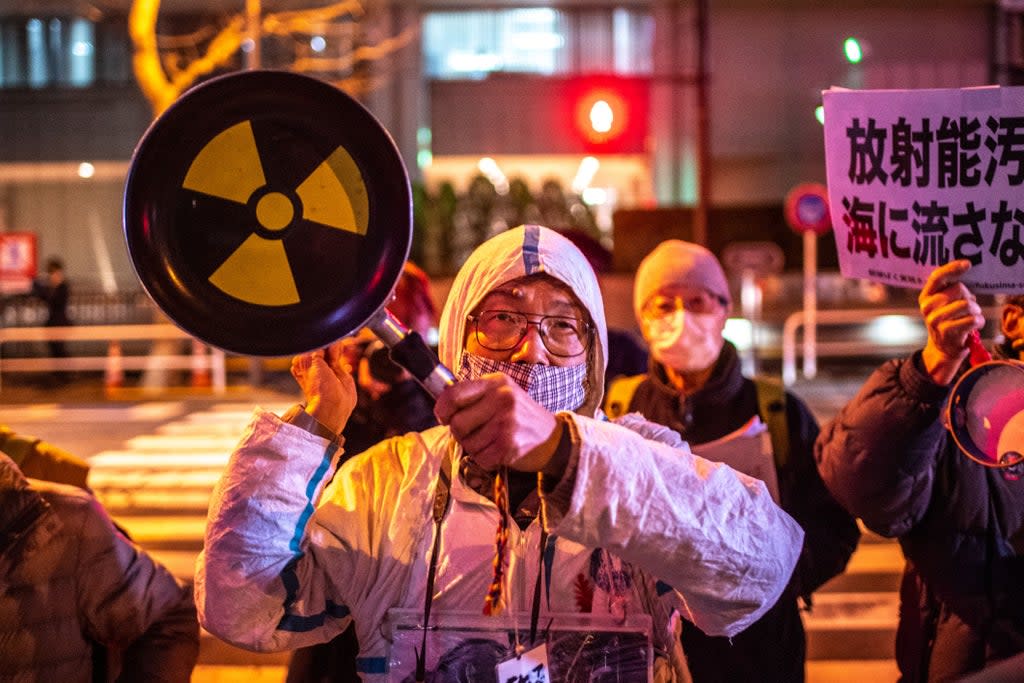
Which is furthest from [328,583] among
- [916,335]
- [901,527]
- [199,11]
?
[199,11]

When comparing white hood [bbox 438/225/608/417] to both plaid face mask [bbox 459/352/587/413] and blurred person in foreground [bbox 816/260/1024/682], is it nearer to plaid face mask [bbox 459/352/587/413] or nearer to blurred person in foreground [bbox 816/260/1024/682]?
plaid face mask [bbox 459/352/587/413]

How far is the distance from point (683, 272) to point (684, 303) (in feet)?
0.42

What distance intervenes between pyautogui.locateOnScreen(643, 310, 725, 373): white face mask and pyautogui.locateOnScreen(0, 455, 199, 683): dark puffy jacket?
1.95 meters

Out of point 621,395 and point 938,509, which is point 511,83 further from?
point 938,509

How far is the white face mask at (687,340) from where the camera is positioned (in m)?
3.93

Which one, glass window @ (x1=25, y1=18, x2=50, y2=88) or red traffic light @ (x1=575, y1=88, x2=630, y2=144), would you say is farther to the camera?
glass window @ (x1=25, y1=18, x2=50, y2=88)

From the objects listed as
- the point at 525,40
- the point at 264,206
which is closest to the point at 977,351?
the point at 264,206

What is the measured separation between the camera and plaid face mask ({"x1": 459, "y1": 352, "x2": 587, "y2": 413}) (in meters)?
2.15

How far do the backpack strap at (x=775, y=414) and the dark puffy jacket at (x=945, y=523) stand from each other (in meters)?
0.67

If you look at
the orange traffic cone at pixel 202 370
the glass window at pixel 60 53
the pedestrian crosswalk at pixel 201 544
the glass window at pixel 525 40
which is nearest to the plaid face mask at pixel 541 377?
the pedestrian crosswalk at pixel 201 544

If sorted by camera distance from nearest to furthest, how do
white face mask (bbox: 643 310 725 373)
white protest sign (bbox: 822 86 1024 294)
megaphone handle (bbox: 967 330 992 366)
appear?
megaphone handle (bbox: 967 330 992 366) → white protest sign (bbox: 822 86 1024 294) → white face mask (bbox: 643 310 725 373)

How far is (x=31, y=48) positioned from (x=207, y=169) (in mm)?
31145

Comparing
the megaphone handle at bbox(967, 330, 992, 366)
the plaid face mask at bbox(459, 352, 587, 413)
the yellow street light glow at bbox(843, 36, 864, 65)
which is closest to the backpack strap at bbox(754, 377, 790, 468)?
the megaphone handle at bbox(967, 330, 992, 366)

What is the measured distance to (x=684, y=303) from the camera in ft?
13.4
